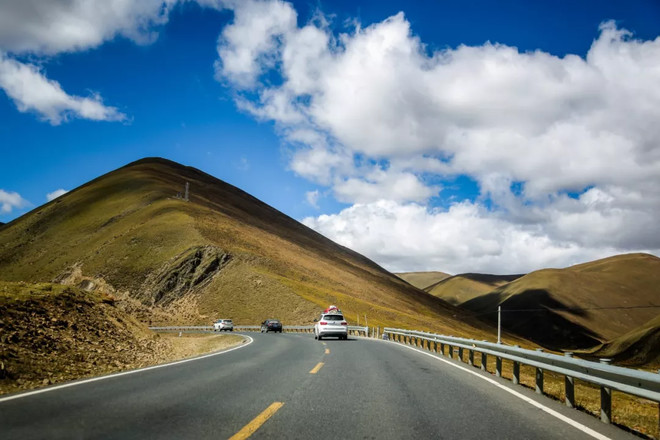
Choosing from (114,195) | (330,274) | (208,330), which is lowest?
(208,330)

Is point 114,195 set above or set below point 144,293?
above

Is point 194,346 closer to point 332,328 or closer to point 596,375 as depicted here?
point 332,328

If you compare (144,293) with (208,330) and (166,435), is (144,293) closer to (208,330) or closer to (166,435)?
(208,330)

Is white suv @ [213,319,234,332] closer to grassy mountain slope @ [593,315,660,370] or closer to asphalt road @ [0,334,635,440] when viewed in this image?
asphalt road @ [0,334,635,440]

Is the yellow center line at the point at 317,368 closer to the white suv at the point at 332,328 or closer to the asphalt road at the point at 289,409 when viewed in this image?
the asphalt road at the point at 289,409

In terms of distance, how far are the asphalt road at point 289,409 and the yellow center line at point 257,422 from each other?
5 centimetres

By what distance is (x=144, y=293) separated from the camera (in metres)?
82.6

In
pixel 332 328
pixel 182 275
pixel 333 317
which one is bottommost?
pixel 332 328

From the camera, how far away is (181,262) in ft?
290

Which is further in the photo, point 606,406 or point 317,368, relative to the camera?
point 317,368

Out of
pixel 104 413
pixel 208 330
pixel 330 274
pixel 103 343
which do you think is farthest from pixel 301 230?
pixel 104 413

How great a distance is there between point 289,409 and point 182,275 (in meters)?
82.7

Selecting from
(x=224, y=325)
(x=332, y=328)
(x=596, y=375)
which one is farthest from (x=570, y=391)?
(x=224, y=325)

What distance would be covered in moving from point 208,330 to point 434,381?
53.6 m
